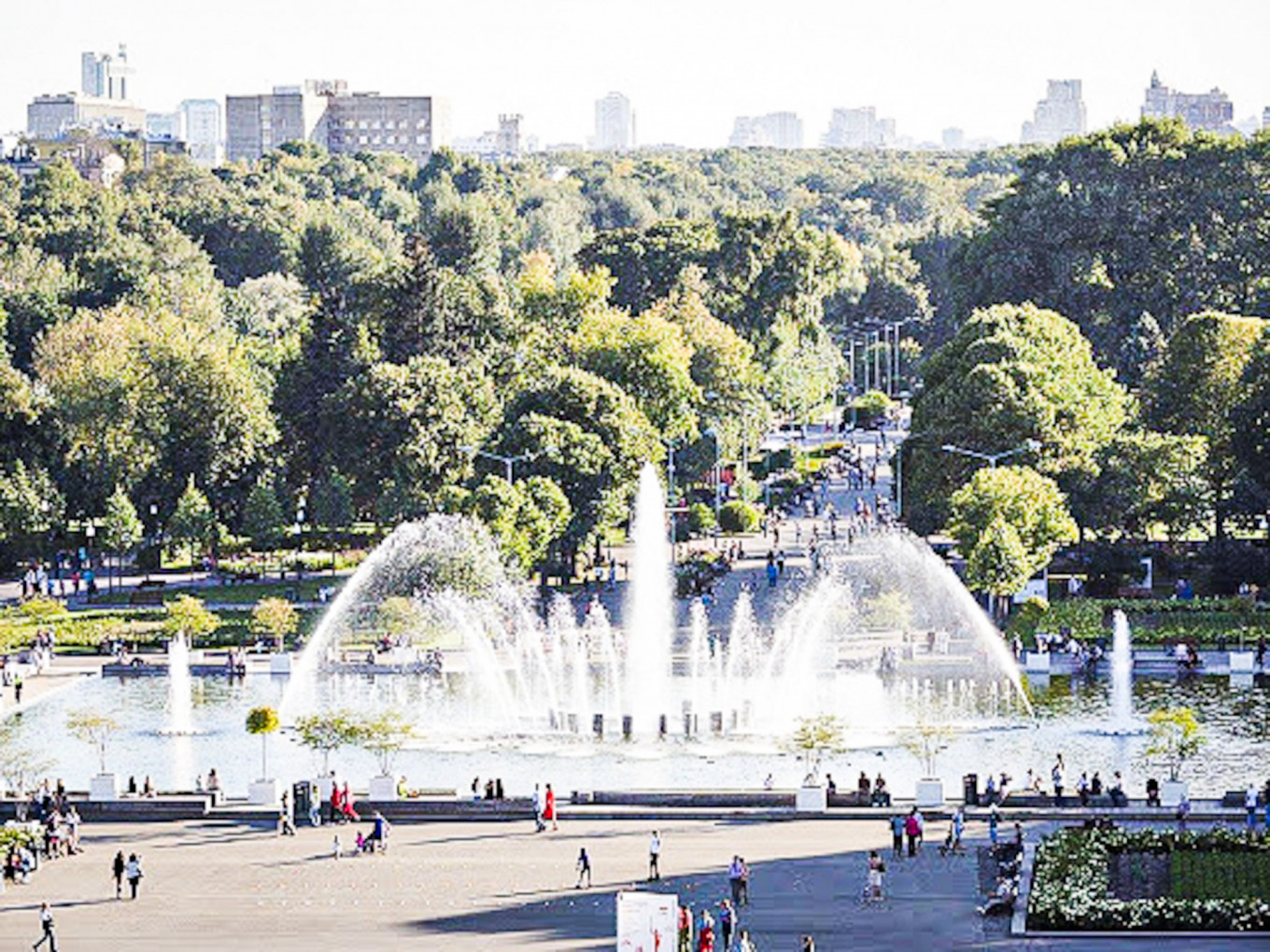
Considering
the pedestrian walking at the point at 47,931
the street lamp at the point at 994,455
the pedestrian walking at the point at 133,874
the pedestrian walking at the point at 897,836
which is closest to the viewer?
the pedestrian walking at the point at 47,931

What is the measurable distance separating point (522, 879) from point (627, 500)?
147 feet

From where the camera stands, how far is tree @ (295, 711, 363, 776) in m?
58.5

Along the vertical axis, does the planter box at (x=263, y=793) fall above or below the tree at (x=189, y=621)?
below

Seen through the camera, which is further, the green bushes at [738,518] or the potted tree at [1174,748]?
the green bushes at [738,518]

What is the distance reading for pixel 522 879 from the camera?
49.6m

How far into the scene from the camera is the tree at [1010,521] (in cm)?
8006

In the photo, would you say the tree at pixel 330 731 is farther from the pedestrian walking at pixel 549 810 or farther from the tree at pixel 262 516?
the tree at pixel 262 516

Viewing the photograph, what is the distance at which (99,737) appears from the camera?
66625 mm

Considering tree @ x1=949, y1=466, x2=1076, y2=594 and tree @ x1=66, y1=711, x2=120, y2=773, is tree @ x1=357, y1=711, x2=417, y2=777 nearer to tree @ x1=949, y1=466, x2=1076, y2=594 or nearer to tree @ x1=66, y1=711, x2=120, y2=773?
tree @ x1=66, y1=711, x2=120, y2=773

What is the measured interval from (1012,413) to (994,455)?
1.47 metres

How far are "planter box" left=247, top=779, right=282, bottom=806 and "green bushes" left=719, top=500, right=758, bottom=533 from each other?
162 ft

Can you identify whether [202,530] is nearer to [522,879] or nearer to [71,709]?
[71,709]

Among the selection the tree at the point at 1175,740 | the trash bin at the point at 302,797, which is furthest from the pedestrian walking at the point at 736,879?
the tree at the point at 1175,740

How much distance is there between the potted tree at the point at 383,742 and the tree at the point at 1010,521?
2465 centimetres
